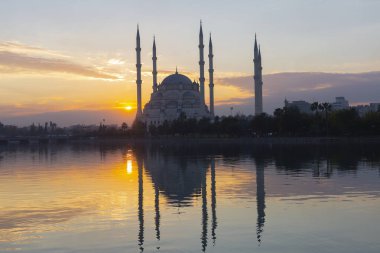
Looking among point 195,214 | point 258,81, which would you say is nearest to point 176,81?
point 258,81

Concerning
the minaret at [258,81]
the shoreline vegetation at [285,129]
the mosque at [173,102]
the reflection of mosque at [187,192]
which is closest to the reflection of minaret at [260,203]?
the reflection of mosque at [187,192]

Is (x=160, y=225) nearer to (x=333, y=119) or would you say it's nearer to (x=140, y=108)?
(x=333, y=119)

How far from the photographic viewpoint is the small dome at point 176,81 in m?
137

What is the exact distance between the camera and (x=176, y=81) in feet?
452

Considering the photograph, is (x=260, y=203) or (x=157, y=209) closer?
(x=157, y=209)

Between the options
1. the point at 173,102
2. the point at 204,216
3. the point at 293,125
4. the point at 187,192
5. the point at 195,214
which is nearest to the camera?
the point at 204,216

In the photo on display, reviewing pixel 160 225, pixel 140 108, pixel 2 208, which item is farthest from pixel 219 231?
pixel 140 108

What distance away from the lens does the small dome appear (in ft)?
449

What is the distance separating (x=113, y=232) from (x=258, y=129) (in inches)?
3133

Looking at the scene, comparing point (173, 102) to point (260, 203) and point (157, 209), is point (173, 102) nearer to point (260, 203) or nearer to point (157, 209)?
point (260, 203)

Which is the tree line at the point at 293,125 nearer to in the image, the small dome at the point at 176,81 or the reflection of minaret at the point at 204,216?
the small dome at the point at 176,81

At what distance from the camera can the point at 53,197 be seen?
786 inches

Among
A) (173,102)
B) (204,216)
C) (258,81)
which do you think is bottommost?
(204,216)

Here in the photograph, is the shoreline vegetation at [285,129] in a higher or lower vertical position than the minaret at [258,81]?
lower
